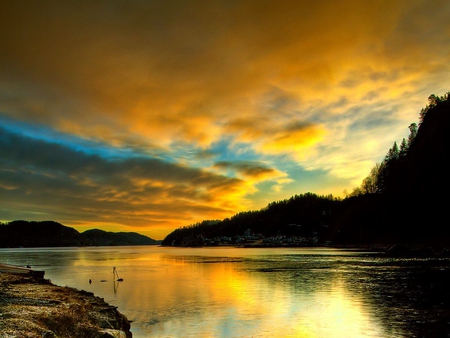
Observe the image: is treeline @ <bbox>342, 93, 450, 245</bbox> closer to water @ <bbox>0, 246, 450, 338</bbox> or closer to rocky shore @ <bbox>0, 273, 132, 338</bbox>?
water @ <bbox>0, 246, 450, 338</bbox>

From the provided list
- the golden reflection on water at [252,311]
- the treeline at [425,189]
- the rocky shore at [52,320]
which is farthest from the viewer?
the treeline at [425,189]

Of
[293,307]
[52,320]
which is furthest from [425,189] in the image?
[52,320]

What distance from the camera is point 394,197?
149m

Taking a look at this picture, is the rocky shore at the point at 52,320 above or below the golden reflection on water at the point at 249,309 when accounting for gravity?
above

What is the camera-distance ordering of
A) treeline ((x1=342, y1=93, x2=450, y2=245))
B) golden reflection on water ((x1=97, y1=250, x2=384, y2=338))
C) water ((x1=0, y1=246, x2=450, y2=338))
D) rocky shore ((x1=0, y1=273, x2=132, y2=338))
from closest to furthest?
rocky shore ((x1=0, y1=273, x2=132, y2=338)), water ((x1=0, y1=246, x2=450, y2=338)), golden reflection on water ((x1=97, y1=250, x2=384, y2=338)), treeline ((x1=342, y1=93, x2=450, y2=245))

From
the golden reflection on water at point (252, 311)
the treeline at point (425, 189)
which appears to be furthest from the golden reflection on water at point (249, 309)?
the treeline at point (425, 189)

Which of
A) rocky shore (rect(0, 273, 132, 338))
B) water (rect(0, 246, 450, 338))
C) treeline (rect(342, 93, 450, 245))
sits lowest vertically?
water (rect(0, 246, 450, 338))

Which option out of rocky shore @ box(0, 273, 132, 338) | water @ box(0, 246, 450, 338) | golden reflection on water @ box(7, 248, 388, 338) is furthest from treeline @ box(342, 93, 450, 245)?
rocky shore @ box(0, 273, 132, 338)

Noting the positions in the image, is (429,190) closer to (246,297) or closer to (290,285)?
(290,285)

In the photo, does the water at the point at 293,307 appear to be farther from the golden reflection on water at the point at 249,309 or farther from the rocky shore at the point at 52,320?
the rocky shore at the point at 52,320

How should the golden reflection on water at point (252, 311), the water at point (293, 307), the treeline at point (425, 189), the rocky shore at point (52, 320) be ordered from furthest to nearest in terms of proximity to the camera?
the treeline at point (425, 189)
the golden reflection on water at point (252, 311)
the water at point (293, 307)
the rocky shore at point (52, 320)

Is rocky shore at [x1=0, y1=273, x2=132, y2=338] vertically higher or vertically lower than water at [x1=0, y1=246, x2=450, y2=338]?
higher

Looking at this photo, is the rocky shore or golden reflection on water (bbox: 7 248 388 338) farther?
golden reflection on water (bbox: 7 248 388 338)

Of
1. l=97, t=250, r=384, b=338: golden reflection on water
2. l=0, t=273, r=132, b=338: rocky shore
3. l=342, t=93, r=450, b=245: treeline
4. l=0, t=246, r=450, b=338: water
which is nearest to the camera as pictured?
l=0, t=273, r=132, b=338: rocky shore
